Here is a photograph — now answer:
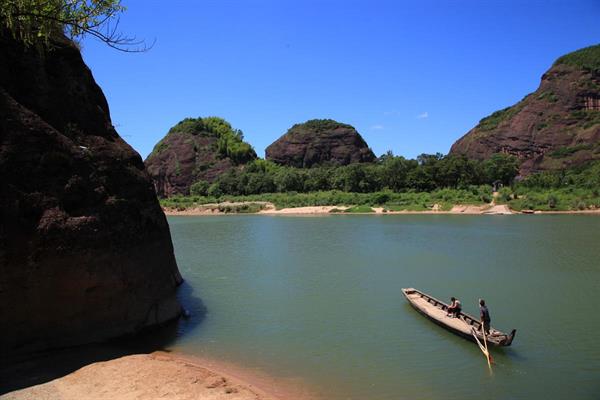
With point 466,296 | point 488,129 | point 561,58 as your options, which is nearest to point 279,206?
point 466,296

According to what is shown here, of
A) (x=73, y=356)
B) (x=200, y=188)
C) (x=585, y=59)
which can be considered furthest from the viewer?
(x=585, y=59)

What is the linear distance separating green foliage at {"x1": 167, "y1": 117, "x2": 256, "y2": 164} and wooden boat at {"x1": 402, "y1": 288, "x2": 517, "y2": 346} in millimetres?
150471

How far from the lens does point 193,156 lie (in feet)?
550

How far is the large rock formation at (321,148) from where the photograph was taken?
172500mm

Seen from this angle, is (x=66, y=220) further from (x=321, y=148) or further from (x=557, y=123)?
(x=557, y=123)

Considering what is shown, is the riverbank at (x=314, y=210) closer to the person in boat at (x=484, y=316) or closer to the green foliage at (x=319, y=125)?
the person in boat at (x=484, y=316)

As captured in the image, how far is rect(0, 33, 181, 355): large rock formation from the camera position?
1288cm

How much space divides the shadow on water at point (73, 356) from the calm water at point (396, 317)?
0.61 m

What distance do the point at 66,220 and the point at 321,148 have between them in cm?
16229

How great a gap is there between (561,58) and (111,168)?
190 m

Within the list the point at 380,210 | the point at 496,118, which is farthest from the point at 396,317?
the point at 496,118

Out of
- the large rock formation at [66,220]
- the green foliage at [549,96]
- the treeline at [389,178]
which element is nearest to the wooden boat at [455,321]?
the large rock formation at [66,220]

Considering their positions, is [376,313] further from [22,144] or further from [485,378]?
[22,144]

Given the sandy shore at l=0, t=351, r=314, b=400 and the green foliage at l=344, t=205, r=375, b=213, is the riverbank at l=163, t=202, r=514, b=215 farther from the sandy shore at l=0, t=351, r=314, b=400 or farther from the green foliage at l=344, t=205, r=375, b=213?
the sandy shore at l=0, t=351, r=314, b=400
